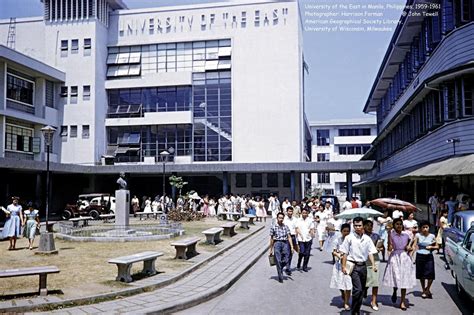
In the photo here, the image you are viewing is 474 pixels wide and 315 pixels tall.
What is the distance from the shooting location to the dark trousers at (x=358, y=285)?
25.1 ft

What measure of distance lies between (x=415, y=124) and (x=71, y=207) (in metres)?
24.1

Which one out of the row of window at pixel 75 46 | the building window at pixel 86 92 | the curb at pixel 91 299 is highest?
the row of window at pixel 75 46

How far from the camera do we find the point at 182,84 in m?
44.8

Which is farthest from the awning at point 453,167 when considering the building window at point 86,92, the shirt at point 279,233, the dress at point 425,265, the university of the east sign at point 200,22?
the building window at point 86,92

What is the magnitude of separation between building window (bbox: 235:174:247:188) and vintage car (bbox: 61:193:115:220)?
536 inches

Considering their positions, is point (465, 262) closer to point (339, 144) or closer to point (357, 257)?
point (357, 257)

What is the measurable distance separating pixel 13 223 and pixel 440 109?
703 inches

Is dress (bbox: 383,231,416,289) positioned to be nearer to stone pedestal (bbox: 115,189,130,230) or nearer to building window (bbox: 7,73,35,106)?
stone pedestal (bbox: 115,189,130,230)

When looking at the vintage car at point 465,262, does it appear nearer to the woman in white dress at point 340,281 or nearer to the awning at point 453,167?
the woman in white dress at point 340,281

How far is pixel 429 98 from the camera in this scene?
23.6 m

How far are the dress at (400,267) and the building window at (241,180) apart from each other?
35897 millimetres

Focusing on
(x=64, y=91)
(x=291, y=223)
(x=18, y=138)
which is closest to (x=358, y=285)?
(x=291, y=223)

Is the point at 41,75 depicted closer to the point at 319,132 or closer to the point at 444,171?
the point at 444,171

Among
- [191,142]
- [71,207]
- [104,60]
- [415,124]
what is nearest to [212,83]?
[191,142]
